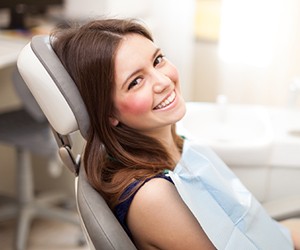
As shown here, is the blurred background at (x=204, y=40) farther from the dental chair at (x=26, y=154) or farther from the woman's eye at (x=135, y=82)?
the woman's eye at (x=135, y=82)

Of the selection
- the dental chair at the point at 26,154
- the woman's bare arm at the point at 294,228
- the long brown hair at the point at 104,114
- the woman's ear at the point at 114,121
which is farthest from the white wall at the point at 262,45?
the woman's ear at the point at 114,121

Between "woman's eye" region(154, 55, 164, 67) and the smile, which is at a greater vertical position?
"woman's eye" region(154, 55, 164, 67)

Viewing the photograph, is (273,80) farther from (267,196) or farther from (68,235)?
(68,235)

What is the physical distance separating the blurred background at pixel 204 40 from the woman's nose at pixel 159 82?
1.02 meters

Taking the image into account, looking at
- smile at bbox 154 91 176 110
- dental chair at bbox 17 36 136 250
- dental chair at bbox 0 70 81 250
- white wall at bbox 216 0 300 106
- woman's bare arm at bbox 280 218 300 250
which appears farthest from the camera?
white wall at bbox 216 0 300 106

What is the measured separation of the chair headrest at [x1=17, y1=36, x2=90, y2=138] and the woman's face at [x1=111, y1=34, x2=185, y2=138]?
84 mm

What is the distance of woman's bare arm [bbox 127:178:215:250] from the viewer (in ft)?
3.34

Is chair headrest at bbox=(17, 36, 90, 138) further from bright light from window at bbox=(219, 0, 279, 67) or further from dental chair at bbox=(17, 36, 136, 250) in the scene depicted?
bright light from window at bbox=(219, 0, 279, 67)

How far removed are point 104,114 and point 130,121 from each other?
2.3 inches

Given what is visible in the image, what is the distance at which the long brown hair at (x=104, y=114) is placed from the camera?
3.43 feet

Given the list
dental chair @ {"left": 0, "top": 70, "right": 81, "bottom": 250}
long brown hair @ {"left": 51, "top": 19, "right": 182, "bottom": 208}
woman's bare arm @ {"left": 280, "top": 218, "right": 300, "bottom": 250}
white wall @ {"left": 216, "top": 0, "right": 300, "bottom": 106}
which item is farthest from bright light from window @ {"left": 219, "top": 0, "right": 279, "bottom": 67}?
long brown hair @ {"left": 51, "top": 19, "right": 182, "bottom": 208}

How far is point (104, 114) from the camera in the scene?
3.51 feet

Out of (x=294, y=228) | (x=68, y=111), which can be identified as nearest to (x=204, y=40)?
(x=294, y=228)

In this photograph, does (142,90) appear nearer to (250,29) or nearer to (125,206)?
(125,206)
